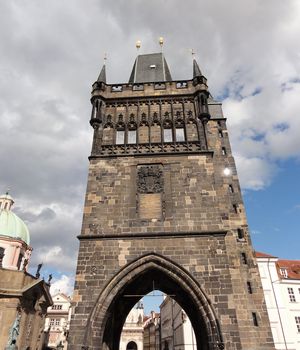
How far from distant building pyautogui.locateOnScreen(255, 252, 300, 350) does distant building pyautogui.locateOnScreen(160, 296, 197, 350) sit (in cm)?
642

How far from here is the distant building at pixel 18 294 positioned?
17.6 metres

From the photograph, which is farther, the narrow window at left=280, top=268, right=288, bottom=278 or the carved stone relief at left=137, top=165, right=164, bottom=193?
the narrow window at left=280, top=268, right=288, bottom=278

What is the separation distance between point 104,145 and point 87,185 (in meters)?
2.32

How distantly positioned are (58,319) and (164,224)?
117 ft

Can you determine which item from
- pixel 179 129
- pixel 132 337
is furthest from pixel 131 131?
pixel 132 337

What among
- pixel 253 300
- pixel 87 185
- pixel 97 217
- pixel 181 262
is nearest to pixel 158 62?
pixel 87 185

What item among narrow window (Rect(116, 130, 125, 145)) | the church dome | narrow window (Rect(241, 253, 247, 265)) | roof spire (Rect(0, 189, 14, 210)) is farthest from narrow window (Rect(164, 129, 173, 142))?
roof spire (Rect(0, 189, 14, 210))

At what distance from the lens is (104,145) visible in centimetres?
1429

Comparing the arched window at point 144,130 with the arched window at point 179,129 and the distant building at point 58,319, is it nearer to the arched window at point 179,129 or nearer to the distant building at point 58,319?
the arched window at point 179,129

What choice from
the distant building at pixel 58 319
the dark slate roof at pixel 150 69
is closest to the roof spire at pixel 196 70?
the dark slate roof at pixel 150 69

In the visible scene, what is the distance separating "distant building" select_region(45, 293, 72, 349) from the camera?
3675 cm

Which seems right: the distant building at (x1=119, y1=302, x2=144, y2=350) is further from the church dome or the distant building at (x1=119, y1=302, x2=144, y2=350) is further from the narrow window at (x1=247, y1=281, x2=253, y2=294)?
the narrow window at (x1=247, y1=281, x2=253, y2=294)

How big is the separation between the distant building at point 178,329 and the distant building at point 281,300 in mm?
6424

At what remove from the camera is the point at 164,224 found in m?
Result: 12.0
